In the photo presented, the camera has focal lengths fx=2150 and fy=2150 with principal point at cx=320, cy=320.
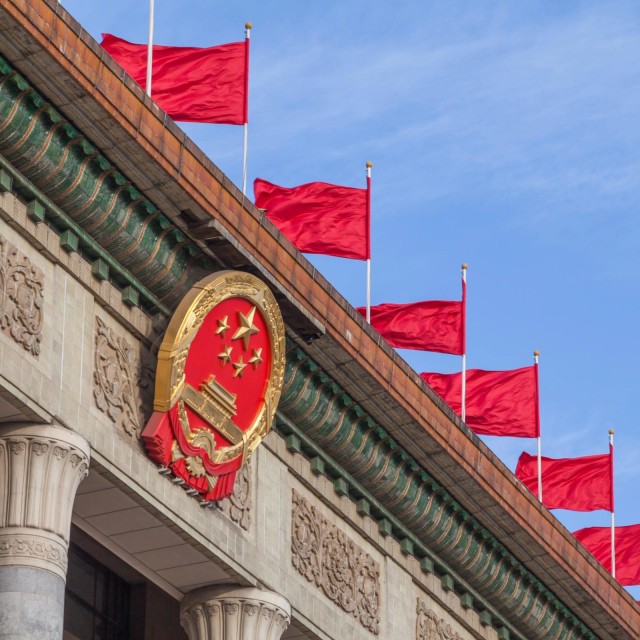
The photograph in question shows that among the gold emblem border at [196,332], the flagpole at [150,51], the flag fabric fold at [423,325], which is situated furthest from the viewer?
the flag fabric fold at [423,325]

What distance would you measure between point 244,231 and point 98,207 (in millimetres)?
2726

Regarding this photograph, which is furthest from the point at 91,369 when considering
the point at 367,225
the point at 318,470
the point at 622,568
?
the point at 622,568

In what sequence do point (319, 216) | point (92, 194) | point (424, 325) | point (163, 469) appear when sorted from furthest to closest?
1. point (424, 325)
2. point (319, 216)
3. point (163, 469)
4. point (92, 194)

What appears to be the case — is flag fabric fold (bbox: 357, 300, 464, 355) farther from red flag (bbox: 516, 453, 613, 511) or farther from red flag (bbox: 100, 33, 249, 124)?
red flag (bbox: 100, 33, 249, 124)

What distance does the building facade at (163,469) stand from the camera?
26109 millimetres

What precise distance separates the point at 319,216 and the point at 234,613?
7.26 metres

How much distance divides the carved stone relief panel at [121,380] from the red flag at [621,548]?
16972mm

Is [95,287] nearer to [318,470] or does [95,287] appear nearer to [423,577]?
[318,470]

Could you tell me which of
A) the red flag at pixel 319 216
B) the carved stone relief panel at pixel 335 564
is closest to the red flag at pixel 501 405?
the red flag at pixel 319 216

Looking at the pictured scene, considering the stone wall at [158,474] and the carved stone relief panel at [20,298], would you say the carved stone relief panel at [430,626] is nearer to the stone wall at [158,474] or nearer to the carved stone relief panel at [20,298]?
the stone wall at [158,474]

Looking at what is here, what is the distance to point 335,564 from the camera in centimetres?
3216

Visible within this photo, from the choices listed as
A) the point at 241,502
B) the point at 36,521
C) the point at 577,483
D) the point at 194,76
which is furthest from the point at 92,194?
the point at 577,483

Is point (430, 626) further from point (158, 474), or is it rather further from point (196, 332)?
point (196, 332)

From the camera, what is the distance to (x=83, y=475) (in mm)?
26500
